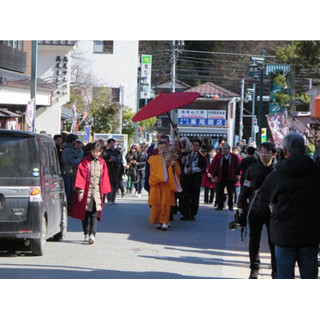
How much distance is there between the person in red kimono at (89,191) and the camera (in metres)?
12.1

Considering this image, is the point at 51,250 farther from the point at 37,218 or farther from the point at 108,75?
the point at 108,75

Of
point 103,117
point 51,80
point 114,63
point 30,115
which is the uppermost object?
point 114,63

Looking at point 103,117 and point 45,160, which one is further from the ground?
point 103,117

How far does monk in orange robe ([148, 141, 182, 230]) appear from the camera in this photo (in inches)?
580

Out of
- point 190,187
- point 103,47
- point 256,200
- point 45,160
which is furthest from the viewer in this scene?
point 103,47

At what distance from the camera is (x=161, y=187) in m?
15.0

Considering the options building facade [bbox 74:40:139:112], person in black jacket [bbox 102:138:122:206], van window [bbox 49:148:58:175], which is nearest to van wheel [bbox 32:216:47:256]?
van window [bbox 49:148:58:175]

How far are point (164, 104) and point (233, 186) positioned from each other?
21.8ft

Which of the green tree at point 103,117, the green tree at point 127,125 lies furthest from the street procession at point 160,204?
the green tree at point 127,125

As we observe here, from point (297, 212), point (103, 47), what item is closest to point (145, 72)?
point (103, 47)

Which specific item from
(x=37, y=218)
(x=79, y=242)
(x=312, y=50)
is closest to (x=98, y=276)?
(x=37, y=218)

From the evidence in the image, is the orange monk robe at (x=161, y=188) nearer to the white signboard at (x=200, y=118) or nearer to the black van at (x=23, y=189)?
the black van at (x=23, y=189)

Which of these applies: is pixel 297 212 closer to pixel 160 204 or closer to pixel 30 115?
pixel 160 204

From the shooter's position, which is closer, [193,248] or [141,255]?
[141,255]
